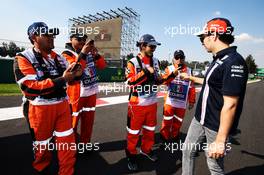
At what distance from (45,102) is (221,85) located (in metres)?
2.23

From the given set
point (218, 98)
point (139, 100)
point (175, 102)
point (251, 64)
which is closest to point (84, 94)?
point (139, 100)

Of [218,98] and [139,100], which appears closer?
[218,98]

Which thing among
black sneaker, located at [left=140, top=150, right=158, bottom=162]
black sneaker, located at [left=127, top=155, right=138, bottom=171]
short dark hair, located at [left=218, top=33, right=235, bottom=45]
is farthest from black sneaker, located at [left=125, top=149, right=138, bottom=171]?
short dark hair, located at [left=218, top=33, right=235, bottom=45]

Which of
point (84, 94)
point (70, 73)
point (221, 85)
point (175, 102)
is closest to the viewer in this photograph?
point (221, 85)

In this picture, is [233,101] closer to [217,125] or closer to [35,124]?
[217,125]

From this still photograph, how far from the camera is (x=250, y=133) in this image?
6.47 meters

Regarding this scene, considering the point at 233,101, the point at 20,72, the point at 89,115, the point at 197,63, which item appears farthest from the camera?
the point at 197,63

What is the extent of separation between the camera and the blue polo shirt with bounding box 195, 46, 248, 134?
2047 millimetres

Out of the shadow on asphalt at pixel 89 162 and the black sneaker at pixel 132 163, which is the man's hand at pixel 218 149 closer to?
the shadow on asphalt at pixel 89 162

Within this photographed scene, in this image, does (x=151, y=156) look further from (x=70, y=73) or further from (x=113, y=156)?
(x=70, y=73)

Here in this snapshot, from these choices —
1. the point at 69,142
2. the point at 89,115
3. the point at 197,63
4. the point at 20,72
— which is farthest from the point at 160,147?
the point at 197,63

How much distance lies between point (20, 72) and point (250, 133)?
6.53 m

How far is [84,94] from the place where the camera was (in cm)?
409

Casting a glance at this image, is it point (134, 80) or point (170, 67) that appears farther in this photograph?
point (170, 67)
